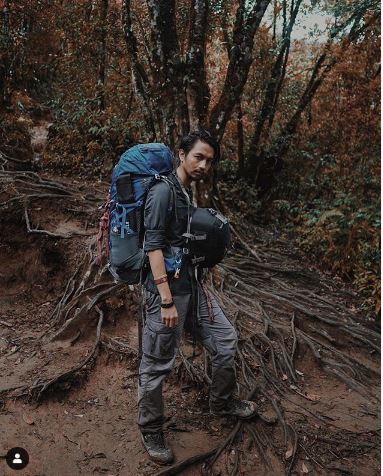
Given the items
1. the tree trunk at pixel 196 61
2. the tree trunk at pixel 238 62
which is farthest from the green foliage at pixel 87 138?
the tree trunk at pixel 196 61

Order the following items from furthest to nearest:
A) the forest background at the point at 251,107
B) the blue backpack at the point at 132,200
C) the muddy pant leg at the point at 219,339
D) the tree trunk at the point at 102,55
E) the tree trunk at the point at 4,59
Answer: the tree trunk at the point at 102,55, the tree trunk at the point at 4,59, the forest background at the point at 251,107, the muddy pant leg at the point at 219,339, the blue backpack at the point at 132,200

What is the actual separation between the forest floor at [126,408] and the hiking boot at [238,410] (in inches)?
3.4

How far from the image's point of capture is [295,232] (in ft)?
33.7

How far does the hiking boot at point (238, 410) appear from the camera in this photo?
3.90 metres

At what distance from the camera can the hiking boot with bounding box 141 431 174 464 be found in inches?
135

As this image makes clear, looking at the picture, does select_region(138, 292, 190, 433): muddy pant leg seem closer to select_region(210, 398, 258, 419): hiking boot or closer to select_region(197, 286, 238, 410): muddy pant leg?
select_region(197, 286, 238, 410): muddy pant leg

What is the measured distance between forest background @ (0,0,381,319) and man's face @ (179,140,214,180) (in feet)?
11.6

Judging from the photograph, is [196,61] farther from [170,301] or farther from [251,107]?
[251,107]

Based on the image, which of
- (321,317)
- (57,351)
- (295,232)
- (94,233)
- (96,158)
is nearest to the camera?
(57,351)

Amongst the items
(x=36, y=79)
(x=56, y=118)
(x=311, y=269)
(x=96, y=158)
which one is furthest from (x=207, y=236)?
(x=36, y=79)

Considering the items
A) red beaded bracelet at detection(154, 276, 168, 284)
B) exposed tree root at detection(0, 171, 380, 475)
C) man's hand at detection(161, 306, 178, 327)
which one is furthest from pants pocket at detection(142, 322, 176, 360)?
exposed tree root at detection(0, 171, 380, 475)

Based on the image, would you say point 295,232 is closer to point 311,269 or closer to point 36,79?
point 311,269

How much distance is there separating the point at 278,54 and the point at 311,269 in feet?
20.9

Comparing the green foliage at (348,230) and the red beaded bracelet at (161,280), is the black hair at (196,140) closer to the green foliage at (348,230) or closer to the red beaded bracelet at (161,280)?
the red beaded bracelet at (161,280)
